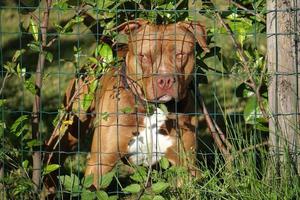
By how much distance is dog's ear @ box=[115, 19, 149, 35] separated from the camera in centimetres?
584

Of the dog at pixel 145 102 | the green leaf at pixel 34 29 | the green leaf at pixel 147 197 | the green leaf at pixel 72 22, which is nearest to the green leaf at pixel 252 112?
the dog at pixel 145 102

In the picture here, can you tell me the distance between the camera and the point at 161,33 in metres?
5.93

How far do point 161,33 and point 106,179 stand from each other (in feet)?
3.64

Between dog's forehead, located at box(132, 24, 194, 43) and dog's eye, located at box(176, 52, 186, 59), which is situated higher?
dog's forehead, located at box(132, 24, 194, 43)

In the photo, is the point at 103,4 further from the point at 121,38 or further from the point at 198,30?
the point at 198,30

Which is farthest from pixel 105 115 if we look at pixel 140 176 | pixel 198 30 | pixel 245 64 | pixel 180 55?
pixel 245 64

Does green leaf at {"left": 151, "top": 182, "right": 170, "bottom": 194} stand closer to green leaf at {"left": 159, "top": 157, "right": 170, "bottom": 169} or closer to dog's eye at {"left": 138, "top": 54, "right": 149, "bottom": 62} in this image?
green leaf at {"left": 159, "top": 157, "right": 170, "bottom": 169}

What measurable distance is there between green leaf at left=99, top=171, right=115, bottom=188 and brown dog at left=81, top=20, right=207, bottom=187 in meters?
0.39

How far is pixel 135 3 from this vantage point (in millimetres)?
5922

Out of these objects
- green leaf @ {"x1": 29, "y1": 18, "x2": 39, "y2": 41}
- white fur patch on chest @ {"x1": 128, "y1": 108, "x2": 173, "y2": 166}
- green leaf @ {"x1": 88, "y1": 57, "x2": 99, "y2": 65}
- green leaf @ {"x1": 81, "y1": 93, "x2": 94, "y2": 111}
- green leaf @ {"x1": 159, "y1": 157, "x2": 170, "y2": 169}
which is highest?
green leaf @ {"x1": 29, "y1": 18, "x2": 39, "y2": 41}

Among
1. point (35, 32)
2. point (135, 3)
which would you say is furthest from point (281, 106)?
point (35, 32)

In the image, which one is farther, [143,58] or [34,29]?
[143,58]

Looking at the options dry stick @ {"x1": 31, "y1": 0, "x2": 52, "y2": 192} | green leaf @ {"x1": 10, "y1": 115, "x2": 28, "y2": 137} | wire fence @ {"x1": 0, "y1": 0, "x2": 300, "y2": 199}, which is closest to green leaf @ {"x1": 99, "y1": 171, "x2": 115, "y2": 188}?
wire fence @ {"x1": 0, "y1": 0, "x2": 300, "y2": 199}

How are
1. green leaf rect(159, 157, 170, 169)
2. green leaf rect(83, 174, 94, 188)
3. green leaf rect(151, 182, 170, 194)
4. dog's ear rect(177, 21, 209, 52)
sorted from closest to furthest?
green leaf rect(151, 182, 170, 194)
green leaf rect(83, 174, 94, 188)
green leaf rect(159, 157, 170, 169)
dog's ear rect(177, 21, 209, 52)
